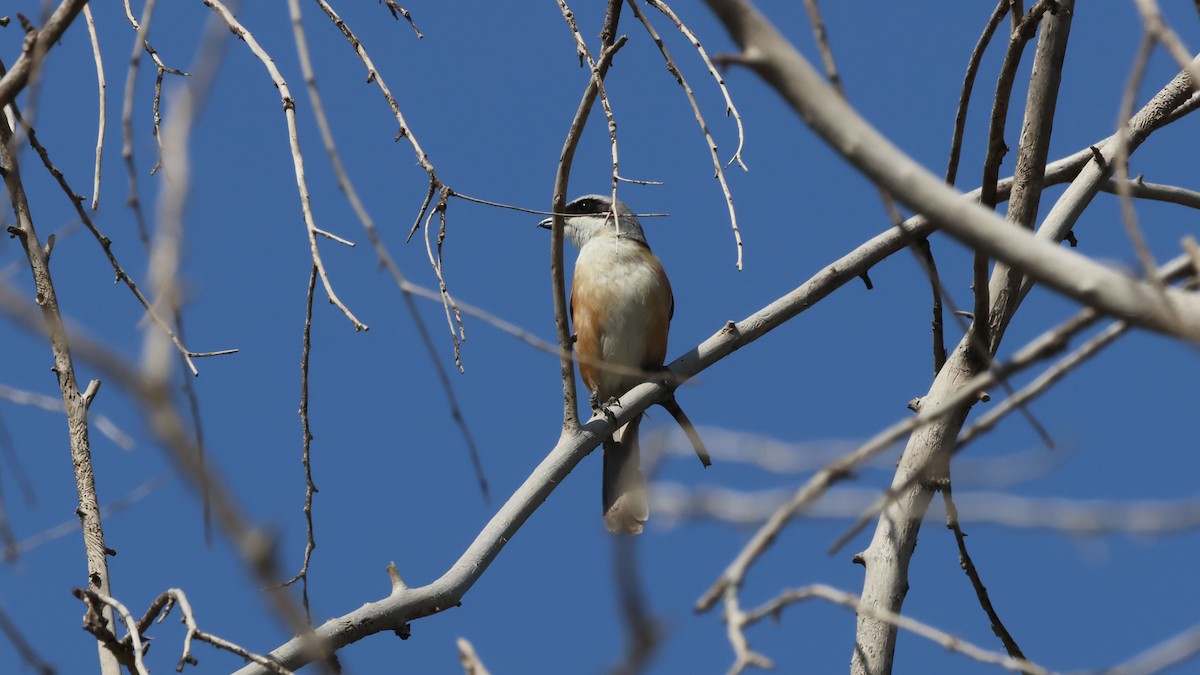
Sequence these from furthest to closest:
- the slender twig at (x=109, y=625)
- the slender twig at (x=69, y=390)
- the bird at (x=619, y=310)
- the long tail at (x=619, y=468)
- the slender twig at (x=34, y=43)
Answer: the bird at (x=619, y=310), the long tail at (x=619, y=468), the slender twig at (x=69, y=390), the slender twig at (x=109, y=625), the slender twig at (x=34, y=43)

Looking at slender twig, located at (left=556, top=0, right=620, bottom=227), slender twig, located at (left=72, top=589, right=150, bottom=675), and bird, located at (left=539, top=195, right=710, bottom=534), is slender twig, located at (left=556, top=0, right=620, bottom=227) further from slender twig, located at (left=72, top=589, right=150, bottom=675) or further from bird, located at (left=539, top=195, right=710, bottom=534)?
bird, located at (left=539, top=195, right=710, bottom=534)

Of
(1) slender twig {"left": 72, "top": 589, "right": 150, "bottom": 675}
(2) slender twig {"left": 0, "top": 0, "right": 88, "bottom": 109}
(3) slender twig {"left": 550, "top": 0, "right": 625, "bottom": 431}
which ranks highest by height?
(3) slender twig {"left": 550, "top": 0, "right": 625, "bottom": 431}

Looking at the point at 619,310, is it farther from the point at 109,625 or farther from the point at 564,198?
the point at 109,625

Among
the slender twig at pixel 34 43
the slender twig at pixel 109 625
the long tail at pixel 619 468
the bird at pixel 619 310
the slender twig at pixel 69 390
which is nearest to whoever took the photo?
the slender twig at pixel 34 43

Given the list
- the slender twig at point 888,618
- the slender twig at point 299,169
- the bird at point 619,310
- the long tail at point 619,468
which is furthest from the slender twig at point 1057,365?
the bird at point 619,310

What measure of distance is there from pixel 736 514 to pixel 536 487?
8.31ft

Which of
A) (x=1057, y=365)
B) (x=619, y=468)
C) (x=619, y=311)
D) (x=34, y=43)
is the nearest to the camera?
(x=1057, y=365)

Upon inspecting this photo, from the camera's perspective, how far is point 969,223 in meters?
1.41

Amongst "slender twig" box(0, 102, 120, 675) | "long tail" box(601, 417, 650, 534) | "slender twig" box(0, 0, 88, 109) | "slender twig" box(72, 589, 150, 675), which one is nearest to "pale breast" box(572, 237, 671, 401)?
"long tail" box(601, 417, 650, 534)

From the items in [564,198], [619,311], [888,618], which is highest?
[619,311]

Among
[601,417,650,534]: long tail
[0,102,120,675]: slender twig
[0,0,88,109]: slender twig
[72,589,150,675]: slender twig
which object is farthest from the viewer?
[601,417,650,534]: long tail

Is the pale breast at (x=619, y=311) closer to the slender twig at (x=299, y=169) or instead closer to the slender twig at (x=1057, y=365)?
the slender twig at (x=299, y=169)

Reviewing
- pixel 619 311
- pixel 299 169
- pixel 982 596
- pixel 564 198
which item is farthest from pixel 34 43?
pixel 619 311

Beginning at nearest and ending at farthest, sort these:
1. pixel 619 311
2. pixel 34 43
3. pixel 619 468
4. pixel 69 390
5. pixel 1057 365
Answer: pixel 1057 365, pixel 34 43, pixel 69 390, pixel 619 468, pixel 619 311
